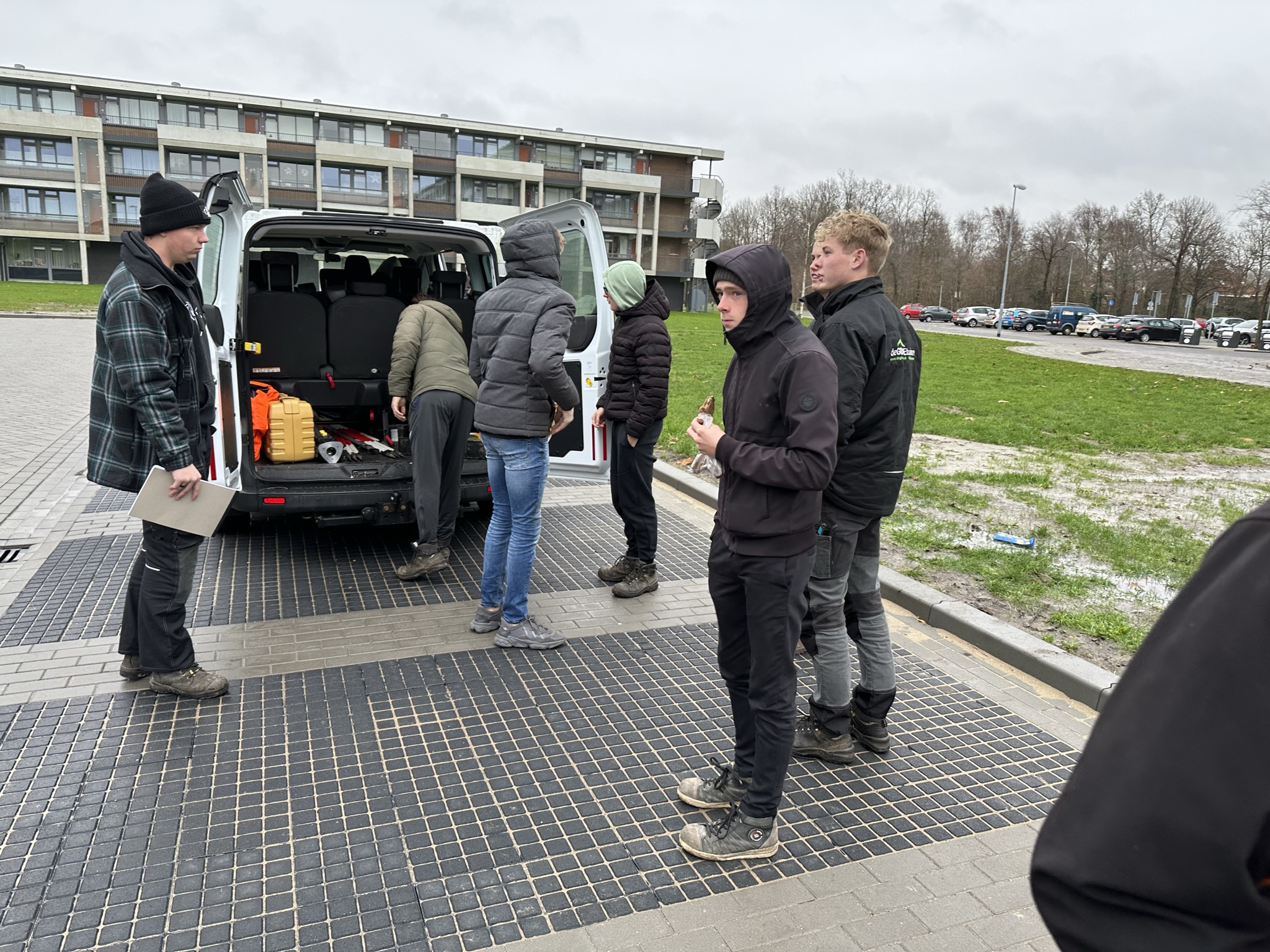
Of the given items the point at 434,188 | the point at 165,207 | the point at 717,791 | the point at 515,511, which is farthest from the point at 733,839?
the point at 434,188

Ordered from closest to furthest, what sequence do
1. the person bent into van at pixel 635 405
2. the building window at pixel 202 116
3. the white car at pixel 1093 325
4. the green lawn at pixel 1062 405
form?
the person bent into van at pixel 635 405, the green lawn at pixel 1062 405, the white car at pixel 1093 325, the building window at pixel 202 116

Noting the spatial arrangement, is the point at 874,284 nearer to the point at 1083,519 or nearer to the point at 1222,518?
the point at 1083,519

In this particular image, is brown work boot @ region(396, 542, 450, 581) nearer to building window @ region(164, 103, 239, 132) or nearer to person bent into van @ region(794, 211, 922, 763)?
person bent into van @ region(794, 211, 922, 763)

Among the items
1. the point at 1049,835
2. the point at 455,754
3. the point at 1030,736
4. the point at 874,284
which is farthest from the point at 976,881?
the point at 1049,835

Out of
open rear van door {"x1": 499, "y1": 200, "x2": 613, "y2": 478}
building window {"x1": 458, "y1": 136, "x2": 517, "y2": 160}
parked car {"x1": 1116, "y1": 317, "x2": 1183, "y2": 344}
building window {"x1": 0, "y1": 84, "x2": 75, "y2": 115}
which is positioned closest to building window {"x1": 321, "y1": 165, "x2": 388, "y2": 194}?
building window {"x1": 458, "y1": 136, "x2": 517, "y2": 160}

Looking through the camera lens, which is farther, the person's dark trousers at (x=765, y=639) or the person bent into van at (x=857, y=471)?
the person bent into van at (x=857, y=471)

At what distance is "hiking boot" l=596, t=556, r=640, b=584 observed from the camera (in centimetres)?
565

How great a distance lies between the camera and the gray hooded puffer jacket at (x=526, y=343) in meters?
4.48

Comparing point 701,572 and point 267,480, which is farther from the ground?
point 267,480

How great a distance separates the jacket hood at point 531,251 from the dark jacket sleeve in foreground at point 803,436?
82.2 inches

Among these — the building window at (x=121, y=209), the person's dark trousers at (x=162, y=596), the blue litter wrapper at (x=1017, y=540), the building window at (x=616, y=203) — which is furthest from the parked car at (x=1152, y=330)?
the building window at (x=121, y=209)

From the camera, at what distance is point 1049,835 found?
87cm

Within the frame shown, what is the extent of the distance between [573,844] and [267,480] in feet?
11.3

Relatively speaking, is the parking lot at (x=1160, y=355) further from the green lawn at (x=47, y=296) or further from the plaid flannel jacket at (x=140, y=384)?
the green lawn at (x=47, y=296)
